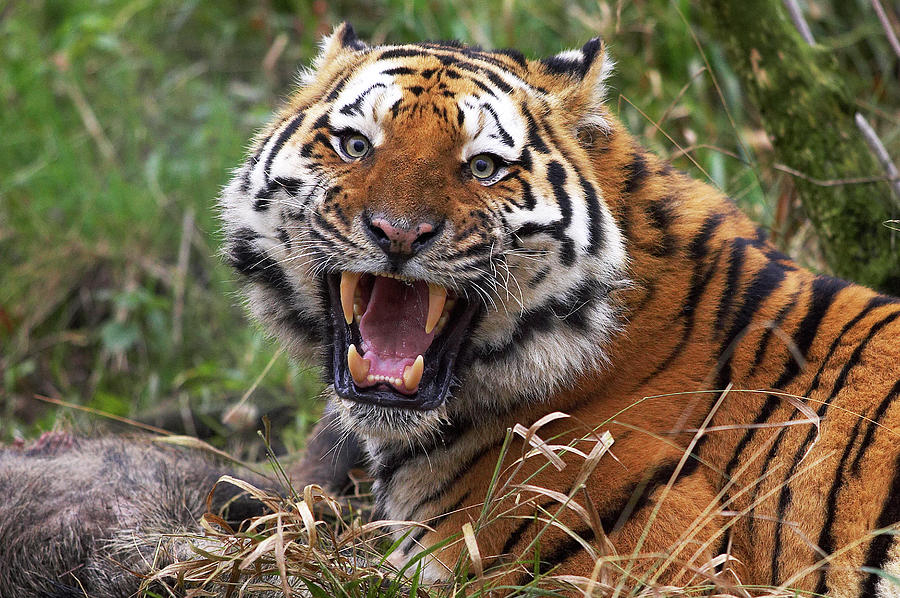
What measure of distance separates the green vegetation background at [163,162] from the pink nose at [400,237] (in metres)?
2.43

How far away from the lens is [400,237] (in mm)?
2445

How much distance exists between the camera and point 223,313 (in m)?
5.91

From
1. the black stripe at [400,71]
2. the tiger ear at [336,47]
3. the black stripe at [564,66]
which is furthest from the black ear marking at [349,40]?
the black stripe at [564,66]

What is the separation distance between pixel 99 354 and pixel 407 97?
12.2ft

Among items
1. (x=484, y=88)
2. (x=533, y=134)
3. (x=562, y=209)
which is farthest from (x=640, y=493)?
(x=484, y=88)

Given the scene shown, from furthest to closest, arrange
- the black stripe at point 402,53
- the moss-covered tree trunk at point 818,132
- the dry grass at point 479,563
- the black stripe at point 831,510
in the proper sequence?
the moss-covered tree trunk at point 818,132 < the black stripe at point 402,53 < the black stripe at point 831,510 < the dry grass at point 479,563

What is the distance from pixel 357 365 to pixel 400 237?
0.45 metres

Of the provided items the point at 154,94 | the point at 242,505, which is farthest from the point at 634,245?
the point at 154,94

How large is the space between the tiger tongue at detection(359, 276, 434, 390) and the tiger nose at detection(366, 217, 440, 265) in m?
0.29

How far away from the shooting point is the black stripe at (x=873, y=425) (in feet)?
8.02

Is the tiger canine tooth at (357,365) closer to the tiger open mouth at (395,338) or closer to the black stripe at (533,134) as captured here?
the tiger open mouth at (395,338)

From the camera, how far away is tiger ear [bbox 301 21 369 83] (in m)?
3.15

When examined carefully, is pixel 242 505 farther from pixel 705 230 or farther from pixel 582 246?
pixel 705 230

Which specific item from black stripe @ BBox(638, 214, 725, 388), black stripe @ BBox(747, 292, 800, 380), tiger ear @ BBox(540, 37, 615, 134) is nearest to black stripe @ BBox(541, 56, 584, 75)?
tiger ear @ BBox(540, 37, 615, 134)
